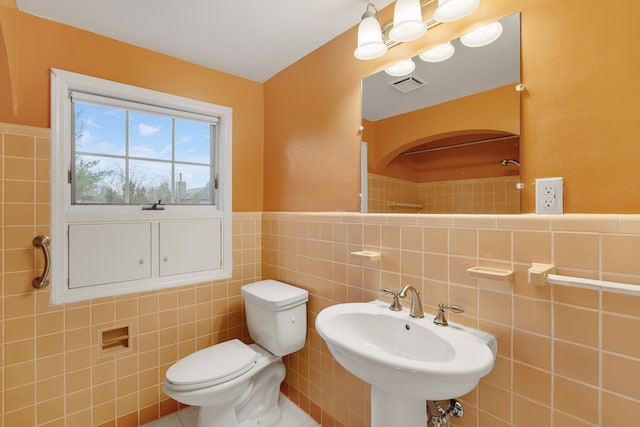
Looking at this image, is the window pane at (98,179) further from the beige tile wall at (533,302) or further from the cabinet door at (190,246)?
the beige tile wall at (533,302)

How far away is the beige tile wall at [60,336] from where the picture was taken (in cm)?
141

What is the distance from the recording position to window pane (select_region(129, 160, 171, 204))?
6.01 feet

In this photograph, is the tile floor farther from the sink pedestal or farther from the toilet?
the sink pedestal

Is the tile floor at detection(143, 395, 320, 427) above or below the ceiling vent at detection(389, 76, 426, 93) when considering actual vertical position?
below

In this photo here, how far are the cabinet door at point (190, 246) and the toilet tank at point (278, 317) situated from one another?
1.32ft

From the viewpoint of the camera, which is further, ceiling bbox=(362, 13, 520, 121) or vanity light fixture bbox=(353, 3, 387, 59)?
vanity light fixture bbox=(353, 3, 387, 59)

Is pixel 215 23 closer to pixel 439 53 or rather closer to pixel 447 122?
pixel 439 53

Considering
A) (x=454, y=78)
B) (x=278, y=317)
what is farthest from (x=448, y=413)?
(x=454, y=78)

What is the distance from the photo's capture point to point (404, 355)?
1.15 metres

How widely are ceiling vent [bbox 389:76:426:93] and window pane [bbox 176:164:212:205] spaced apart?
1.42 m

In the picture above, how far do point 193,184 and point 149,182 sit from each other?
274 mm

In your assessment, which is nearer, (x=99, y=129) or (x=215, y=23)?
(x=215, y=23)

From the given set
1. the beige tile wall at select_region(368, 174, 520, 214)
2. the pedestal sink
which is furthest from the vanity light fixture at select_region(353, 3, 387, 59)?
the pedestal sink

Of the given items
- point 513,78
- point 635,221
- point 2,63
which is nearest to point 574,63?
point 513,78
